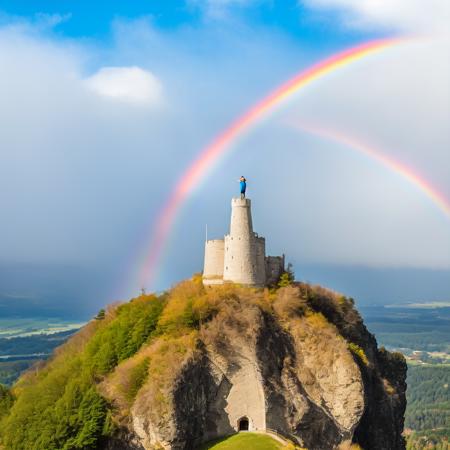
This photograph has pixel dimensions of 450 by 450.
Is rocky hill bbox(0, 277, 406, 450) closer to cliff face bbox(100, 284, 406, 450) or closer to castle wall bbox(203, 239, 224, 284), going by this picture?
cliff face bbox(100, 284, 406, 450)

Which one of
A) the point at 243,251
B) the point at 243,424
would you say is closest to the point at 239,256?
the point at 243,251

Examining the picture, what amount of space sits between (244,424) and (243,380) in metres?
4.62

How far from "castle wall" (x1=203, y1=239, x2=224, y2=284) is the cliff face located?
3850 mm

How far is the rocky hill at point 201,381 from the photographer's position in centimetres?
5834

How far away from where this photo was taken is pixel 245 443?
57688 millimetres

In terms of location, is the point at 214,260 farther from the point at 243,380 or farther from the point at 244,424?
the point at 244,424

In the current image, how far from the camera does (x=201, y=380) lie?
2421 inches

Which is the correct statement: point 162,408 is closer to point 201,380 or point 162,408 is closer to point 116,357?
point 201,380

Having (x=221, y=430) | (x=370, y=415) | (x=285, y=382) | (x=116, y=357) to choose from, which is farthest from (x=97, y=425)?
(x=370, y=415)

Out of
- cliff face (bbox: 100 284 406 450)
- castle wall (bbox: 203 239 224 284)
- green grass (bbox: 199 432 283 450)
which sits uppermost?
castle wall (bbox: 203 239 224 284)

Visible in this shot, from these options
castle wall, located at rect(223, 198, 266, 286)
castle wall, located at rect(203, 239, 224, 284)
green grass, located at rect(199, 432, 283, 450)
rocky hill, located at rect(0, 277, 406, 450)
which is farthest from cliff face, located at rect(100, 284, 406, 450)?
castle wall, located at rect(203, 239, 224, 284)

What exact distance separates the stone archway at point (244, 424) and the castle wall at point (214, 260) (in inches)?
691

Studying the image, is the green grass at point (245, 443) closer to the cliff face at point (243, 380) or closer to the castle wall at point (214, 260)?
the cliff face at point (243, 380)

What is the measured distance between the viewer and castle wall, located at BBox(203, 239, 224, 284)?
240ft
